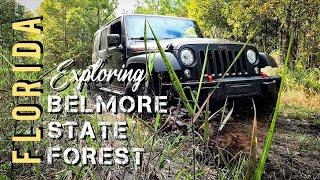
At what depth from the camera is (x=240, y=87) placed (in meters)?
4.21

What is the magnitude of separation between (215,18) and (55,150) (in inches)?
614

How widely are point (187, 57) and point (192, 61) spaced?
0.25ft

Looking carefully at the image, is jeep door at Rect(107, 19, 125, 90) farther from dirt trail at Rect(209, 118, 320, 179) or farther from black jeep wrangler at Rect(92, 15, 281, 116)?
dirt trail at Rect(209, 118, 320, 179)

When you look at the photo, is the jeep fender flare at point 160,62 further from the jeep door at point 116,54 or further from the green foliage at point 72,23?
the green foliage at point 72,23

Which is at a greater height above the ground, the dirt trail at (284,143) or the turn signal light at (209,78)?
the turn signal light at (209,78)

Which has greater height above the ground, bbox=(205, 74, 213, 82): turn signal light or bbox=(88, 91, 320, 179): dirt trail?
bbox=(205, 74, 213, 82): turn signal light

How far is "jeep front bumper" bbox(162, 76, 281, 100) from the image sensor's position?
12.7 ft

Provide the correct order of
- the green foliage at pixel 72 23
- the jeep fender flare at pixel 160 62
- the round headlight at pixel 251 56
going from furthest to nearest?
the green foliage at pixel 72 23 < the round headlight at pixel 251 56 < the jeep fender flare at pixel 160 62

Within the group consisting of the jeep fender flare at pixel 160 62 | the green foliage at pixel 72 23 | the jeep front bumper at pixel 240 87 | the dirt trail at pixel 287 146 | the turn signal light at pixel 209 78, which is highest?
the green foliage at pixel 72 23

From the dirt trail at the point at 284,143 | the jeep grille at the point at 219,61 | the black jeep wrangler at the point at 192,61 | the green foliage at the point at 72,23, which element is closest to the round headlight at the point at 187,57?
the black jeep wrangler at the point at 192,61

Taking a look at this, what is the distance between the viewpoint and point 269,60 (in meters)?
4.93

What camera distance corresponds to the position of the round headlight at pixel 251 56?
4.68 meters

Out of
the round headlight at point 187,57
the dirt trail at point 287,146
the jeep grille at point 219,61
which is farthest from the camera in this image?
the jeep grille at point 219,61

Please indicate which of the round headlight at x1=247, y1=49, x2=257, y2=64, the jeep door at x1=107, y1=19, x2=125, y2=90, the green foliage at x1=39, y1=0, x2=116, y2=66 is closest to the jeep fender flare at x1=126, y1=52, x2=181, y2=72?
the jeep door at x1=107, y1=19, x2=125, y2=90
